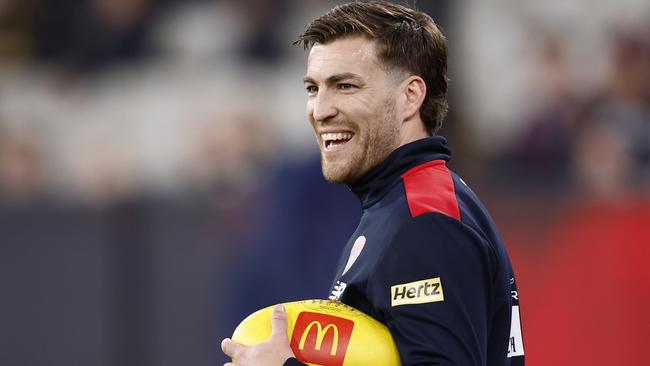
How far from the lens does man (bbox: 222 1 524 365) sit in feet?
11.0

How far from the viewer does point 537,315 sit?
7.93m

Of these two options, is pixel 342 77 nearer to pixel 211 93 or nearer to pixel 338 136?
pixel 338 136

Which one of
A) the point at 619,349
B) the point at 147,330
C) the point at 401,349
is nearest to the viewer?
the point at 401,349

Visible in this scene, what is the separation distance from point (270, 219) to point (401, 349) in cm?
478

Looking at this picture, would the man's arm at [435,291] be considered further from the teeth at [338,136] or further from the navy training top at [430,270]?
the teeth at [338,136]

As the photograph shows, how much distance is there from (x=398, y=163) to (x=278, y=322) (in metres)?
0.60

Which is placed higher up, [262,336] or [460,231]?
[460,231]

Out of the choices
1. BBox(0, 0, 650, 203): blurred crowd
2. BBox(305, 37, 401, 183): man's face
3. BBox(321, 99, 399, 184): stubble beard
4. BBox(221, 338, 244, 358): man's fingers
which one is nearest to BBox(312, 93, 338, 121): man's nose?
BBox(305, 37, 401, 183): man's face

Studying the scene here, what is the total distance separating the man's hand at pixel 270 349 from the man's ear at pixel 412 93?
0.72 metres

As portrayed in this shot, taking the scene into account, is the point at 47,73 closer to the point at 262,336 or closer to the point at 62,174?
the point at 62,174

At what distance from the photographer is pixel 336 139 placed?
3.83 m

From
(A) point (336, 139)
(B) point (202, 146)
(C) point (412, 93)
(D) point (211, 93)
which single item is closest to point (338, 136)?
(A) point (336, 139)

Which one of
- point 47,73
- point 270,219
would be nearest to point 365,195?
point 270,219

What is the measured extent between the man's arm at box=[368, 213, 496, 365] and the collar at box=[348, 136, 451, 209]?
12.5 inches
